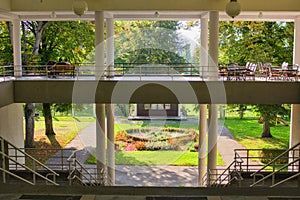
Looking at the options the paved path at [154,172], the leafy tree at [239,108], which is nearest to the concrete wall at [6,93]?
the paved path at [154,172]

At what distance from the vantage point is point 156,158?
70.9 feet

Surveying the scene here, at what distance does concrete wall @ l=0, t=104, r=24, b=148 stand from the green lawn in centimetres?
1422

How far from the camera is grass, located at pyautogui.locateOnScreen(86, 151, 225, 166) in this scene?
809 inches

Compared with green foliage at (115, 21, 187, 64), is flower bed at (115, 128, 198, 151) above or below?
below

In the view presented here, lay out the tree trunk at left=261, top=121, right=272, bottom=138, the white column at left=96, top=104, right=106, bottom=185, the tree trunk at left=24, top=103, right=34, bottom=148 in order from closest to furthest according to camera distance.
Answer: the white column at left=96, top=104, right=106, bottom=185 < the tree trunk at left=24, top=103, right=34, bottom=148 < the tree trunk at left=261, top=121, right=272, bottom=138

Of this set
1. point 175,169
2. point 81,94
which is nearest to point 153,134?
point 175,169

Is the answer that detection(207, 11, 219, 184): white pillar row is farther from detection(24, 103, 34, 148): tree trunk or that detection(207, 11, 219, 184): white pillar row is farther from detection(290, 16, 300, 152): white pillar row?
detection(24, 103, 34, 148): tree trunk

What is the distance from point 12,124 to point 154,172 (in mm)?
7355

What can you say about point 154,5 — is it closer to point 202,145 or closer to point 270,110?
point 202,145

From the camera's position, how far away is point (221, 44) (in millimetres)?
23484

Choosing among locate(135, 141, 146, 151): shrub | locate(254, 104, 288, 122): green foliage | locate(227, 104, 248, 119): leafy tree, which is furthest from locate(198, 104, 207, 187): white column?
locate(135, 141, 146, 151): shrub

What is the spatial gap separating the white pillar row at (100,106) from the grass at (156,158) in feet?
21.7

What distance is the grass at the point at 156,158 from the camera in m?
20.5

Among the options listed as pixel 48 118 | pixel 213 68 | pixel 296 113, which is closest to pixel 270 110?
pixel 296 113
